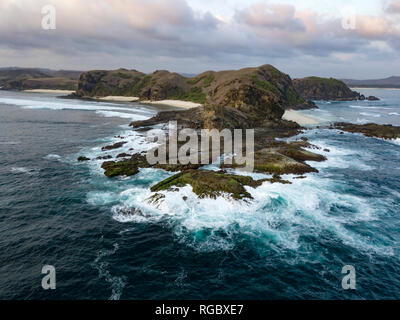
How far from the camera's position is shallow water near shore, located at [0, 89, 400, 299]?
1933 centimetres

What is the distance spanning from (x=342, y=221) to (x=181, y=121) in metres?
73.7

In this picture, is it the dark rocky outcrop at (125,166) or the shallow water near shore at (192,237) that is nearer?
the shallow water near shore at (192,237)

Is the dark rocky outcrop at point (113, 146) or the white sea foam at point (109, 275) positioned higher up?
the dark rocky outcrop at point (113, 146)

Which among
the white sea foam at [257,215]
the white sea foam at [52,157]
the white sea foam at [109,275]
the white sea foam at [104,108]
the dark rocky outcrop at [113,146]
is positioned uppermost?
the white sea foam at [104,108]

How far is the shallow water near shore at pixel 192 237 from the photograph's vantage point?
1933 cm

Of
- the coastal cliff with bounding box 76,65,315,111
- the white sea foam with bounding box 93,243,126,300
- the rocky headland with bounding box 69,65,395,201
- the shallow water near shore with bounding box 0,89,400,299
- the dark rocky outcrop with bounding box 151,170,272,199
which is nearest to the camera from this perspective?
the white sea foam with bounding box 93,243,126,300

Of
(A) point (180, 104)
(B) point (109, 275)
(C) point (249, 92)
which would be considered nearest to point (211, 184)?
(B) point (109, 275)

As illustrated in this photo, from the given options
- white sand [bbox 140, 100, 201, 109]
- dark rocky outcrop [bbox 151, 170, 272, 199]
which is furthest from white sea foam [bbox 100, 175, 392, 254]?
white sand [bbox 140, 100, 201, 109]

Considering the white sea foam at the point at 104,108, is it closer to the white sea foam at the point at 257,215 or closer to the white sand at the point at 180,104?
the white sand at the point at 180,104

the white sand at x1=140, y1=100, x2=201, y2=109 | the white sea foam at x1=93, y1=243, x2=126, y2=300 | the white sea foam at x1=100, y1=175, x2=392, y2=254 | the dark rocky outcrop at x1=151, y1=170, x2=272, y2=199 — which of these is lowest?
the white sea foam at x1=93, y1=243, x2=126, y2=300

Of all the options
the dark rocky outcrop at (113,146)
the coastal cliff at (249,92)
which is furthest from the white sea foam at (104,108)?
the dark rocky outcrop at (113,146)

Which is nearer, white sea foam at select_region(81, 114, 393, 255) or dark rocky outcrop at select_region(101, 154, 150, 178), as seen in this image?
white sea foam at select_region(81, 114, 393, 255)

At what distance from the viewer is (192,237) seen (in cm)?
2527

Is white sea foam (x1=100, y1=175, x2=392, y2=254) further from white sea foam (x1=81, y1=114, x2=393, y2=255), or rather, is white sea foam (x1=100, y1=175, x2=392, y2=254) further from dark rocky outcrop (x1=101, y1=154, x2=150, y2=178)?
dark rocky outcrop (x1=101, y1=154, x2=150, y2=178)
